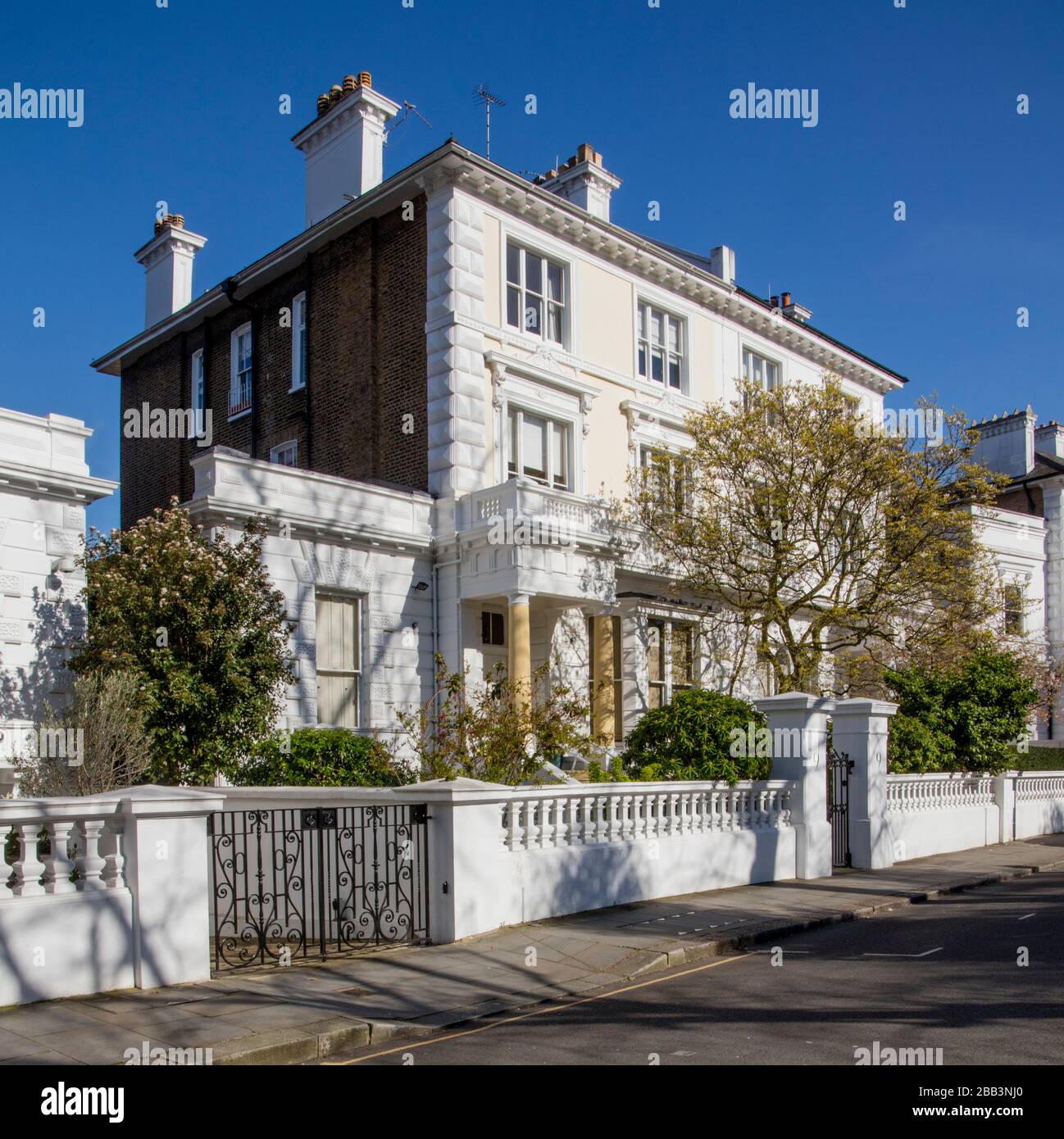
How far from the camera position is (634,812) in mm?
13859

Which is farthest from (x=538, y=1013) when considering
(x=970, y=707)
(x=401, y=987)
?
(x=970, y=707)

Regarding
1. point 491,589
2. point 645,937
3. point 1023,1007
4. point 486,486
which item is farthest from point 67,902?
point 486,486

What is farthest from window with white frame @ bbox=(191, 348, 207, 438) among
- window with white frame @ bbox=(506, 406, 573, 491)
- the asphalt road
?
the asphalt road

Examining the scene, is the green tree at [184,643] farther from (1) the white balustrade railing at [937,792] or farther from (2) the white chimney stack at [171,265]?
(2) the white chimney stack at [171,265]

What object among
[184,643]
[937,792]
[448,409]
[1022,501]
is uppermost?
[1022,501]

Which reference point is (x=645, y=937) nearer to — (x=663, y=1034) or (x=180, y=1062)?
(x=663, y=1034)

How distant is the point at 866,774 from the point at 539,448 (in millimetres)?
9699

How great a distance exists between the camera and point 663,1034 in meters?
7.62

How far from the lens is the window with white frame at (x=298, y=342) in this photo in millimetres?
26344

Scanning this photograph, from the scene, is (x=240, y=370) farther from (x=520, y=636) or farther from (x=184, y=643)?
(x=184, y=643)

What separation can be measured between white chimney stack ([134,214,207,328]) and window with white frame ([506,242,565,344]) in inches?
427

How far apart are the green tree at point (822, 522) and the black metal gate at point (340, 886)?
1281 centimetres

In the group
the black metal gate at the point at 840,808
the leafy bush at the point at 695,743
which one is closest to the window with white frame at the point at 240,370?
the leafy bush at the point at 695,743

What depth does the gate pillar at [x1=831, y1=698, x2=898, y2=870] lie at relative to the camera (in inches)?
707
